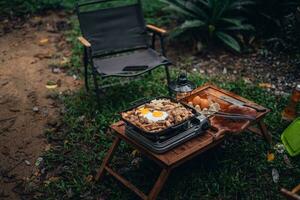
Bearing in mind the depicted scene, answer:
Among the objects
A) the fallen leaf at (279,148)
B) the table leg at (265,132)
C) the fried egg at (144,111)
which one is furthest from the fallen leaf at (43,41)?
the fallen leaf at (279,148)

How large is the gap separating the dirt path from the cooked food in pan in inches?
52.2

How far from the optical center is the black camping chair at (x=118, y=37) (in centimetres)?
510

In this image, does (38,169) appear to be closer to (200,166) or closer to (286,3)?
(200,166)

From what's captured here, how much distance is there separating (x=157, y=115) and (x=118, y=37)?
2135 millimetres

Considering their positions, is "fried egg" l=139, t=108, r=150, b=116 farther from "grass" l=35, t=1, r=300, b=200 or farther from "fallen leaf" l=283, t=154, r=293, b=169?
"fallen leaf" l=283, t=154, r=293, b=169

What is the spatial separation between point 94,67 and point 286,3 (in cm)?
318

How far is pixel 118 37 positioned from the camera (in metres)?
5.38

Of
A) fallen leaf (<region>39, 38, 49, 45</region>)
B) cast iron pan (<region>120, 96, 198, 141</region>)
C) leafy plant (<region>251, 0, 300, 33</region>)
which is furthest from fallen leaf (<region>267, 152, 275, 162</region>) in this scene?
fallen leaf (<region>39, 38, 49, 45</region>)

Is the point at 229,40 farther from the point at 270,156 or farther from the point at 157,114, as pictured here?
the point at 157,114

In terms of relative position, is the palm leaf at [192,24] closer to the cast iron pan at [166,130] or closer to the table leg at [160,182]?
the cast iron pan at [166,130]

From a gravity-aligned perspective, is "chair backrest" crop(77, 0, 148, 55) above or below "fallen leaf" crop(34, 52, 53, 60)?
above

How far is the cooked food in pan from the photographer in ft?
11.2

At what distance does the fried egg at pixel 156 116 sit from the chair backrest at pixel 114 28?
6.53ft

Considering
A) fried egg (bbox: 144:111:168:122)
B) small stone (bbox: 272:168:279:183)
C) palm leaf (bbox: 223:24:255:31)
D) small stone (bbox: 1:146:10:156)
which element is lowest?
small stone (bbox: 272:168:279:183)
